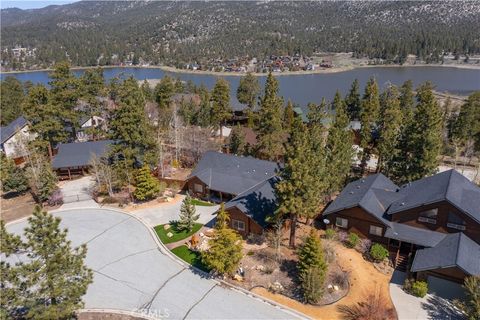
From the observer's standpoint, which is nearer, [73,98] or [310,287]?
[310,287]

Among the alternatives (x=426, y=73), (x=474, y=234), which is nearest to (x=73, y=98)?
(x=474, y=234)

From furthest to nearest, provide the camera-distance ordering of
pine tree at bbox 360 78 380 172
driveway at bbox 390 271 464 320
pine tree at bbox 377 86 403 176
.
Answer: pine tree at bbox 360 78 380 172
pine tree at bbox 377 86 403 176
driveway at bbox 390 271 464 320

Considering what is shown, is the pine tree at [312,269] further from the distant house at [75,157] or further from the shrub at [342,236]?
the distant house at [75,157]

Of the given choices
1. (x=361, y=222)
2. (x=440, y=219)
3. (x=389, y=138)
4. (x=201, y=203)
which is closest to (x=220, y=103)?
(x=201, y=203)

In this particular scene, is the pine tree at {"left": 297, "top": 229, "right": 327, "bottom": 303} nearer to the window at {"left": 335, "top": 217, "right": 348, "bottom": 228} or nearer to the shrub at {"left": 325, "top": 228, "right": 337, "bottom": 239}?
the shrub at {"left": 325, "top": 228, "right": 337, "bottom": 239}

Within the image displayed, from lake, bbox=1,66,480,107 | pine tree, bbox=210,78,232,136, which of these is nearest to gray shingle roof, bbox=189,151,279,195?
pine tree, bbox=210,78,232,136

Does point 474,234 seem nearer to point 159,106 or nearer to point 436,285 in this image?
point 436,285
